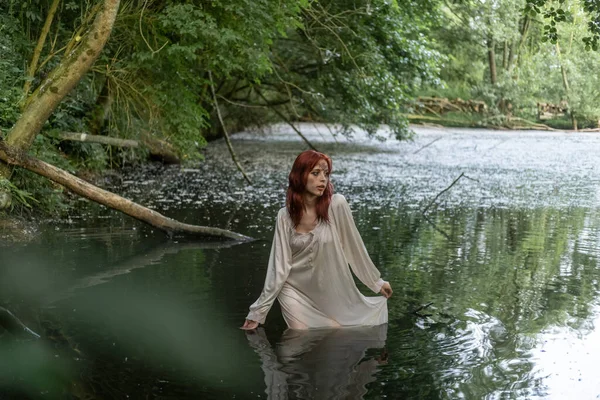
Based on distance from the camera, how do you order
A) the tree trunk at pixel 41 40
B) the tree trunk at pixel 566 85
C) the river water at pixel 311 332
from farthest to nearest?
the tree trunk at pixel 566 85 < the tree trunk at pixel 41 40 < the river water at pixel 311 332

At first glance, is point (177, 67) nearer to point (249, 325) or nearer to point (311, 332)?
point (249, 325)

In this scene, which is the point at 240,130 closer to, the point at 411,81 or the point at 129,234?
the point at 411,81

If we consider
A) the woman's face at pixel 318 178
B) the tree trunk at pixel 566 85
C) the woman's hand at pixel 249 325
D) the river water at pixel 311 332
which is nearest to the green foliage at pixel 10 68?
the river water at pixel 311 332

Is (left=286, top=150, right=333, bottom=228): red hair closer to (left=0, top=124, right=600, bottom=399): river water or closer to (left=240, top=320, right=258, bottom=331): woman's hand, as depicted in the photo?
(left=240, top=320, right=258, bottom=331): woman's hand

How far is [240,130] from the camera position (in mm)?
37094

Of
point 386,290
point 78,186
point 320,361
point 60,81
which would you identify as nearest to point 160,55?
point 60,81

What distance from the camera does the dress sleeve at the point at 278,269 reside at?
6.97 meters

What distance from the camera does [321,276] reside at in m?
7.11

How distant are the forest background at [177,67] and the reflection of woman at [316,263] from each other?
549 cm

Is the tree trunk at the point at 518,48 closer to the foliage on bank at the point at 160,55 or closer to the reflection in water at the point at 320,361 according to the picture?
the foliage on bank at the point at 160,55

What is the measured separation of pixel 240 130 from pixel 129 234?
24910 mm

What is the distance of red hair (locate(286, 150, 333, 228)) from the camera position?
6.77 metres

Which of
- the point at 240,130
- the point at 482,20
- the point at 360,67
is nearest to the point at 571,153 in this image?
the point at 482,20

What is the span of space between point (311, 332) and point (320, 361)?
26.3 inches
